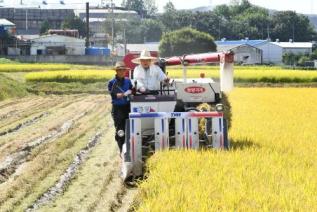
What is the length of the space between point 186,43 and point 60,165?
58.0 m

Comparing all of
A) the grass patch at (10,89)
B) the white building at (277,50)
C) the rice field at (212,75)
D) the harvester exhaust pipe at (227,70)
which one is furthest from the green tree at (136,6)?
the harvester exhaust pipe at (227,70)

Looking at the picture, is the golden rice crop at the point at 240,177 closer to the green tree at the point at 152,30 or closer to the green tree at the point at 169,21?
the green tree at the point at 152,30

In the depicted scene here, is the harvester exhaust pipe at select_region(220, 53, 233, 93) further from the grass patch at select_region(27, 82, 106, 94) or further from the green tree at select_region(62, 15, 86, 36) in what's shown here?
the green tree at select_region(62, 15, 86, 36)

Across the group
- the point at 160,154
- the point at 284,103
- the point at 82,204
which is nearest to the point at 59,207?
the point at 82,204

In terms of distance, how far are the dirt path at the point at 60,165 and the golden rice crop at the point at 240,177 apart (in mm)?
869

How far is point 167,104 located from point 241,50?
70.9 metres

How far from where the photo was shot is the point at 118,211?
24.1 feet

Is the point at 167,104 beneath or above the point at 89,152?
above

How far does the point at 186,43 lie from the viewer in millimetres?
67500

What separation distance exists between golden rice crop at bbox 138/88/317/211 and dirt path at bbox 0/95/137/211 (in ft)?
2.85

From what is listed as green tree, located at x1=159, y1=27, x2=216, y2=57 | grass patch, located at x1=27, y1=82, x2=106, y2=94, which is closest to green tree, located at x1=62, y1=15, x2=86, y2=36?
green tree, located at x1=159, y1=27, x2=216, y2=57

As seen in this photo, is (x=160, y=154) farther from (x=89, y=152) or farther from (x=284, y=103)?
(x=284, y=103)

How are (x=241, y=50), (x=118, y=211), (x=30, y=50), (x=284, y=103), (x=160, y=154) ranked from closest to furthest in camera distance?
(x=118, y=211), (x=160, y=154), (x=284, y=103), (x=30, y=50), (x=241, y=50)

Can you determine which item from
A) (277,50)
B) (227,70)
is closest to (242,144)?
(227,70)
